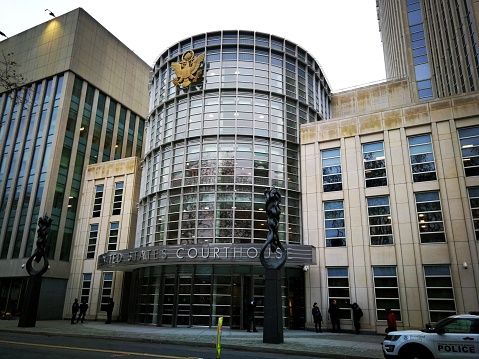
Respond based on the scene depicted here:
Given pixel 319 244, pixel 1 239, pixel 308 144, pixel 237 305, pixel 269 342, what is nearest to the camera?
pixel 269 342

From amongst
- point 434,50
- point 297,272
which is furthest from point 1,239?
point 434,50

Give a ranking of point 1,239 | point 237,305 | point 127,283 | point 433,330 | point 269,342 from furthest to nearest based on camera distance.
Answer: point 1,239
point 127,283
point 237,305
point 269,342
point 433,330

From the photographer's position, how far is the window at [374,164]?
85.7 ft

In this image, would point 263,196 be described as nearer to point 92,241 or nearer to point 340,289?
point 340,289

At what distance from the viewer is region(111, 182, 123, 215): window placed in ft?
119

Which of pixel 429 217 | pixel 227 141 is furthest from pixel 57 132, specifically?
pixel 429 217

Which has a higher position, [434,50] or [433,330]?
[434,50]

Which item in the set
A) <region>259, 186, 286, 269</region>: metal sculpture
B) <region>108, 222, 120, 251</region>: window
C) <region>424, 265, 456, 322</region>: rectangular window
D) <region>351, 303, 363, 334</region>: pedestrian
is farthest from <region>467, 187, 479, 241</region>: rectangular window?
<region>108, 222, 120, 251</region>: window

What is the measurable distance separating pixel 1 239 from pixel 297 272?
31.1 metres

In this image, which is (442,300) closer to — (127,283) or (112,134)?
(127,283)

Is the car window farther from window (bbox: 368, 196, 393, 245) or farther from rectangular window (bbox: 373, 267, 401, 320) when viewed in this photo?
window (bbox: 368, 196, 393, 245)

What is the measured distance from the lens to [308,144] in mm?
29266

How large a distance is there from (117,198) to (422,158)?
27.2 meters

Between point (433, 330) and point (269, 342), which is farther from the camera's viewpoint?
point (269, 342)
